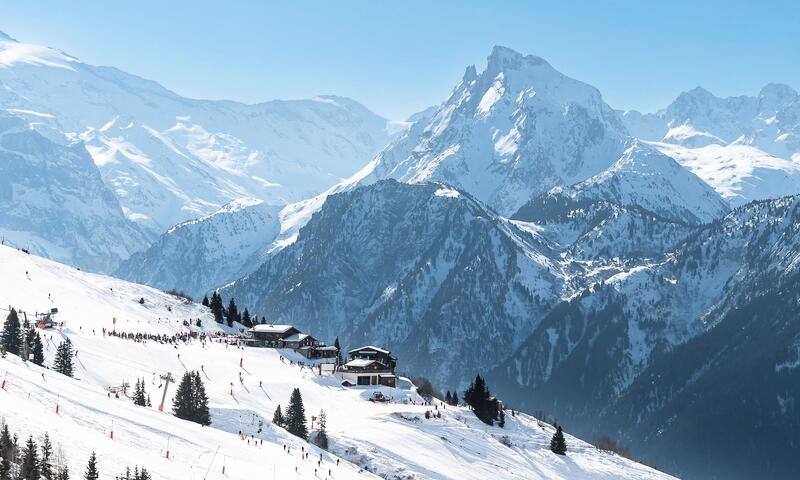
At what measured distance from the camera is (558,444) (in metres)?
151

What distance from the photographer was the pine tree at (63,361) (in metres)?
108

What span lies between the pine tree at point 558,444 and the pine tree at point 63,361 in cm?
7156

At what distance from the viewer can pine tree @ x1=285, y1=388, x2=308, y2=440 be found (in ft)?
374

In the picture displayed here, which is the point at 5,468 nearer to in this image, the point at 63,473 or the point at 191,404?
the point at 63,473

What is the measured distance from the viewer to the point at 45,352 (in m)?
119

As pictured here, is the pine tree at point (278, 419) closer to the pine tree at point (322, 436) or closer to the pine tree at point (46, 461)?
the pine tree at point (322, 436)

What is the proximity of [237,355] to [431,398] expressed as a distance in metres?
31.6

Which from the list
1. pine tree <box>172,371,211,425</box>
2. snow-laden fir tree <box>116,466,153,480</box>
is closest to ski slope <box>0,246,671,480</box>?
snow-laden fir tree <box>116,466,153,480</box>

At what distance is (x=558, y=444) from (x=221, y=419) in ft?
205

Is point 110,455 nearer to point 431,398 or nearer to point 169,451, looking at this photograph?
point 169,451

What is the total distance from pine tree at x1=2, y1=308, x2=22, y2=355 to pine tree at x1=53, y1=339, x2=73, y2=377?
197 inches

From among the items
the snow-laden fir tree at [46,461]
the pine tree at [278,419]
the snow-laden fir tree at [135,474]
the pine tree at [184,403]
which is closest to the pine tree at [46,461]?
the snow-laden fir tree at [46,461]

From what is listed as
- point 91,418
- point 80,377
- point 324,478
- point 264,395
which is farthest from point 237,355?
point 91,418

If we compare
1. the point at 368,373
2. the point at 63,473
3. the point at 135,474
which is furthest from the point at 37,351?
the point at 368,373
